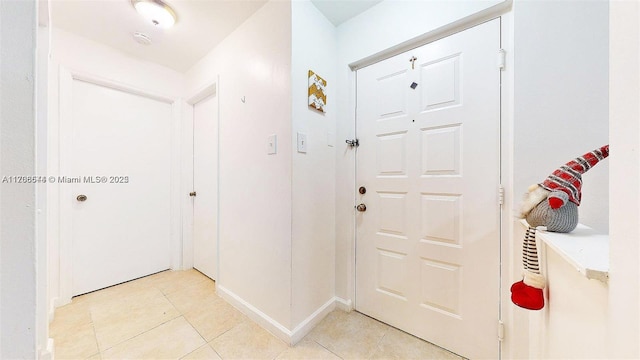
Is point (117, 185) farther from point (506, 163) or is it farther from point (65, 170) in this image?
point (506, 163)

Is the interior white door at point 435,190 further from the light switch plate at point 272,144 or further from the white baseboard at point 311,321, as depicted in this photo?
the light switch plate at point 272,144

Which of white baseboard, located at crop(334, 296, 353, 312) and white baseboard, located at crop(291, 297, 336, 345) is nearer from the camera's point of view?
white baseboard, located at crop(291, 297, 336, 345)

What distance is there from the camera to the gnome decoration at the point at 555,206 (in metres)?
0.70

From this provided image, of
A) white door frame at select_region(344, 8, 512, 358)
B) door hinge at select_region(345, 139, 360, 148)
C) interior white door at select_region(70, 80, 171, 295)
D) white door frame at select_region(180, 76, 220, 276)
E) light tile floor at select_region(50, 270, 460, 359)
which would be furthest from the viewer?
white door frame at select_region(180, 76, 220, 276)

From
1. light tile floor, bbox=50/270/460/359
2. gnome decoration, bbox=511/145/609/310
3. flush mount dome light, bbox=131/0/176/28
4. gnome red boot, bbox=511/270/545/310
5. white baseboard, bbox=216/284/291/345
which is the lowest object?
light tile floor, bbox=50/270/460/359

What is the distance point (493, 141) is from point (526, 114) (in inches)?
6.9

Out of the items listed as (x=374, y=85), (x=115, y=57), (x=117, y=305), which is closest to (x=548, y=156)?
(x=374, y=85)

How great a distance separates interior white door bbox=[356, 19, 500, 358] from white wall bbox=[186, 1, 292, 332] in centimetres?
60

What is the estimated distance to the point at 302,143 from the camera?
143cm

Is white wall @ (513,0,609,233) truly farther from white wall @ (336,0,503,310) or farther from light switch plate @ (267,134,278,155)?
light switch plate @ (267,134,278,155)

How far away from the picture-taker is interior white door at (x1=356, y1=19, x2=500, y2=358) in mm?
1182

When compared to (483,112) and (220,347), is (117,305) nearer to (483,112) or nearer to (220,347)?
(220,347)

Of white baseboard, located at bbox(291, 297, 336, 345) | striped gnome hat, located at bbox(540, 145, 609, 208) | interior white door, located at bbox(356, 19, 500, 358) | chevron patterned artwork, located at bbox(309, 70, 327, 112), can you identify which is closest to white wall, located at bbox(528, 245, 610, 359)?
striped gnome hat, located at bbox(540, 145, 609, 208)

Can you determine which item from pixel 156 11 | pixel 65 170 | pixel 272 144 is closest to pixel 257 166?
pixel 272 144
